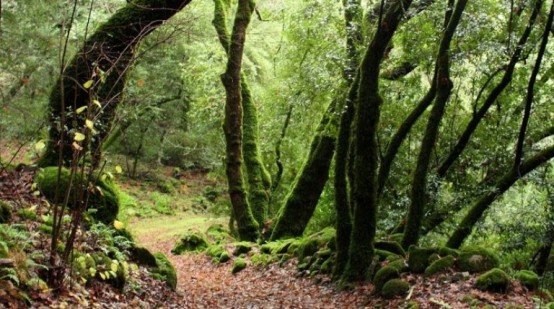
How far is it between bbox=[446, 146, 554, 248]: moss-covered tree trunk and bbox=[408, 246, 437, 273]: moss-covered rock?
78.2 inches

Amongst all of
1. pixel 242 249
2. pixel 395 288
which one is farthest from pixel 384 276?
pixel 242 249

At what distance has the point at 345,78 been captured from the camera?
968 cm

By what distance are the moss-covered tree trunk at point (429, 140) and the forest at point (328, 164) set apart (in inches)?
0.9

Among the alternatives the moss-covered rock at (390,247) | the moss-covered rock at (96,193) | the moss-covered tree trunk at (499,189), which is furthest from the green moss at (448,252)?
the moss-covered rock at (96,193)

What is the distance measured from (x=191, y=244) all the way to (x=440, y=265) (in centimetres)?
965

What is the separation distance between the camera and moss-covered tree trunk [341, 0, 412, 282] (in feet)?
23.6

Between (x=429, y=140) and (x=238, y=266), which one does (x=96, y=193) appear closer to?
(x=238, y=266)

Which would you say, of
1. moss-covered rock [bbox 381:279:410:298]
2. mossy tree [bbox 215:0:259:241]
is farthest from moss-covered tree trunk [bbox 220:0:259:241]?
moss-covered rock [bbox 381:279:410:298]

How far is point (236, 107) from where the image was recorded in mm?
12977

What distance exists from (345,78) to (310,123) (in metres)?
6.48

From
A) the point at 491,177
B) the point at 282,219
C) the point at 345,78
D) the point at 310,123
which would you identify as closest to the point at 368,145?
the point at 345,78

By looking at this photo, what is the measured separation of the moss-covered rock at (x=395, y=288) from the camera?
6938mm

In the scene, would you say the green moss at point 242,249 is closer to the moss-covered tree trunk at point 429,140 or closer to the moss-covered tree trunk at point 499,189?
the moss-covered tree trunk at point 429,140

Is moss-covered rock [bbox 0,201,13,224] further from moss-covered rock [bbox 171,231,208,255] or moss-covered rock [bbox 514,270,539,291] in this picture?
moss-covered rock [bbox 171,231,208,255]
